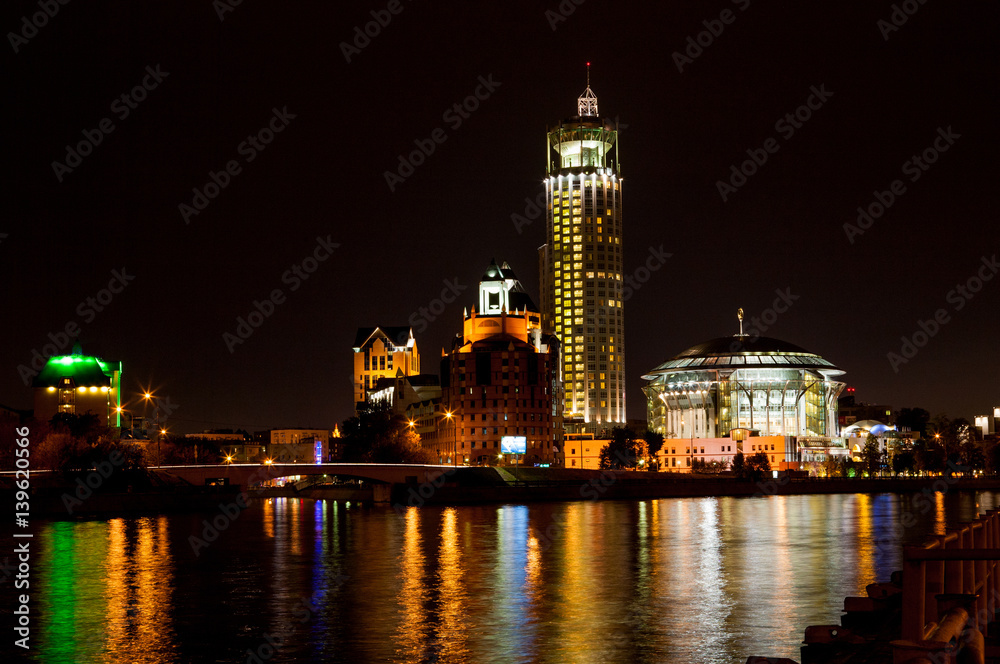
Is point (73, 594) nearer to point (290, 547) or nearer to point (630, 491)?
point (290, 547)

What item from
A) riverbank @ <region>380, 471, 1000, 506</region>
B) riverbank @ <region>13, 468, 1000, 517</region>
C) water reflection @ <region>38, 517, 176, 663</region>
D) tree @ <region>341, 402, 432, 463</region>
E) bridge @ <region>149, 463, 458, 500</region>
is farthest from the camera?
tree @ <region>341, 402, 432, 463</region>

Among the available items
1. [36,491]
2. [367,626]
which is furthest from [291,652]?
[36,491]

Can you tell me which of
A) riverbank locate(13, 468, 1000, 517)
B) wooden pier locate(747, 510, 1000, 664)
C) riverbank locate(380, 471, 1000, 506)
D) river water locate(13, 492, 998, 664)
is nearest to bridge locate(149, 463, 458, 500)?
riverbank locate(13, 468, 1000, 517)

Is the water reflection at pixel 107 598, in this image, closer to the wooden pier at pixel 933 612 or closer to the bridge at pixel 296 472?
the wooden pier at pixel 933 612

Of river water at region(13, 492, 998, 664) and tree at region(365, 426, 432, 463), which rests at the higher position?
tree at region(365, 426, 432, 463)

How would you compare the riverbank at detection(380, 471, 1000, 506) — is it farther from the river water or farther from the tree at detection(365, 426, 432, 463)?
the river water

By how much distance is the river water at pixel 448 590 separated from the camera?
1417 inches

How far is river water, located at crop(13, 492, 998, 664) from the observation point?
36.0 m

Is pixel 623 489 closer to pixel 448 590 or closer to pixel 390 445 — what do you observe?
pixel 390 445

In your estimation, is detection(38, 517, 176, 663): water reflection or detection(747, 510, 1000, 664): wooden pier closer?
→ detection(747, 510, 1000, 664): wooden pier

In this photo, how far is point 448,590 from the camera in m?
51.3

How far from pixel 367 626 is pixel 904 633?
27.8 m

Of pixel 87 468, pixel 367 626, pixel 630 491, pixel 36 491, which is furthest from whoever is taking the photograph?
pixel 630 491

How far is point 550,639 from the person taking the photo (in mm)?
37344
